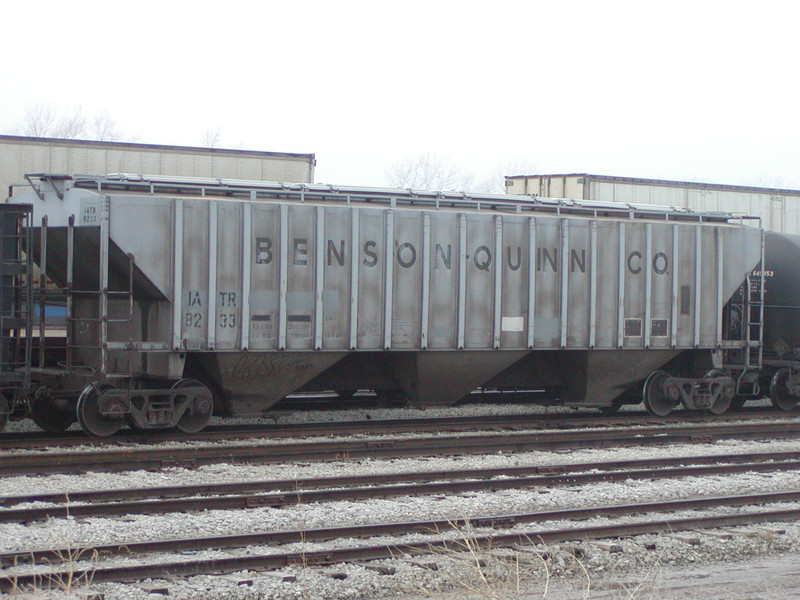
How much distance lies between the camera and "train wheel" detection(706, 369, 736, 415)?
56.2 feet

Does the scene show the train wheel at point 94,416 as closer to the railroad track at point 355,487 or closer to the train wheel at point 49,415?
the train wheel at point 49,415

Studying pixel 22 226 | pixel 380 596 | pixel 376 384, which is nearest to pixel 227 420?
pixel 376 384

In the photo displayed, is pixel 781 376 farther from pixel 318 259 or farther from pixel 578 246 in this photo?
pixel 318 259

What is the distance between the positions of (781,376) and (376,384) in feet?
27.1

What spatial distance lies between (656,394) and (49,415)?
10201 mm

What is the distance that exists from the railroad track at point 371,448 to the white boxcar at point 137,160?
885 centimetres

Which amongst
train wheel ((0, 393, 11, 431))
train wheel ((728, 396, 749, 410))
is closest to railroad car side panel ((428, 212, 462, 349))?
train wheel ((0, 393, 11, 431))

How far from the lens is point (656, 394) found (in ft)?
55.7

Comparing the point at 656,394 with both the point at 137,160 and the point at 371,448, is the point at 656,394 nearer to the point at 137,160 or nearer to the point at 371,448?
the point at 371,448

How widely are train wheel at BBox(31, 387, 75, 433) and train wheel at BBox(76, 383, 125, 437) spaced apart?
1.00 metres

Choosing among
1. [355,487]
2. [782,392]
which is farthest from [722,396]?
[355,487]

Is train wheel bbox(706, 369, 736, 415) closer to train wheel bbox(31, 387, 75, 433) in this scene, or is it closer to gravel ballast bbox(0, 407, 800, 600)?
gravel ballast bbox(0, 407, 800, 600)

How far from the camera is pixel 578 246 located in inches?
626

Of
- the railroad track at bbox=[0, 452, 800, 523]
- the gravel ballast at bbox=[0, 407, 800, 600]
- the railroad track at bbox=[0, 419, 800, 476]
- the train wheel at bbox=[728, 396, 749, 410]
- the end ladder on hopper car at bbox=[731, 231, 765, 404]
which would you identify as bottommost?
the gravel ballast at bbox=[0, 407, 800, 600]
